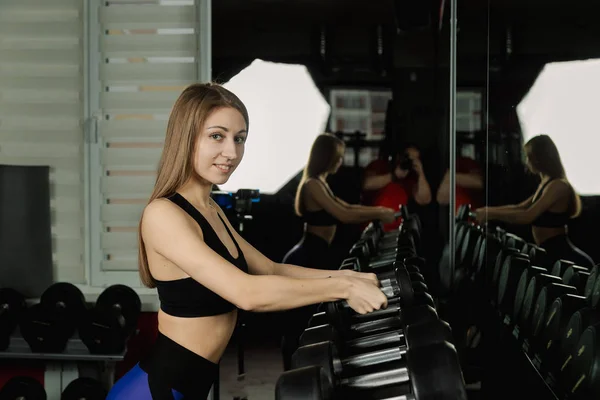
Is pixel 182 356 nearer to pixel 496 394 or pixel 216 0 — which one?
pixel 496 394

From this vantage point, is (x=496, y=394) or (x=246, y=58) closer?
(x=496, y=394)

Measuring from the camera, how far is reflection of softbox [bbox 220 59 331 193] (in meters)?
3.63

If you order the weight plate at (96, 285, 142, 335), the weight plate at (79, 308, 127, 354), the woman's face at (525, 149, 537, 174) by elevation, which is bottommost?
the weight plate at (79, 308, 127, 354)

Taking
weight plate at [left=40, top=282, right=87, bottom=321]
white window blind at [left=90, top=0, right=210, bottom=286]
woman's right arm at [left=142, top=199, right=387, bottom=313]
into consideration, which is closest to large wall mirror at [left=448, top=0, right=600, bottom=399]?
woman's right arm at [left=142, top=199, right=387, bottom=313]

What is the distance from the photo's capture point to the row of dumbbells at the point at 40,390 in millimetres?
3629

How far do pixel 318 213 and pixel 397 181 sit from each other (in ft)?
1.38

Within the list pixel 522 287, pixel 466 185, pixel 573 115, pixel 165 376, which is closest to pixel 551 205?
pixel 573 115

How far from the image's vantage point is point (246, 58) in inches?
145

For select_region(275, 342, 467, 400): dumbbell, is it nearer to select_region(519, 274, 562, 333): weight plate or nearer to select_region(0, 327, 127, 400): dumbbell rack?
select_region(519, 274, 562, 333): weight plate

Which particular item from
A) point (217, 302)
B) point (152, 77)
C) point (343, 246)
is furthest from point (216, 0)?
point (217, 302)

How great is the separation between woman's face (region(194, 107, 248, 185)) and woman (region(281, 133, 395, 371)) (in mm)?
1677

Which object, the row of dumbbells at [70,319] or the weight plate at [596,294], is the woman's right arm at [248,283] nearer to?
the weight plate at [596,294]

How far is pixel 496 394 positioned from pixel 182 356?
1594 mm

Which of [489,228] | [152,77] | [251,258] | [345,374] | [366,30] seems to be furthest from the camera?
[152,77]
